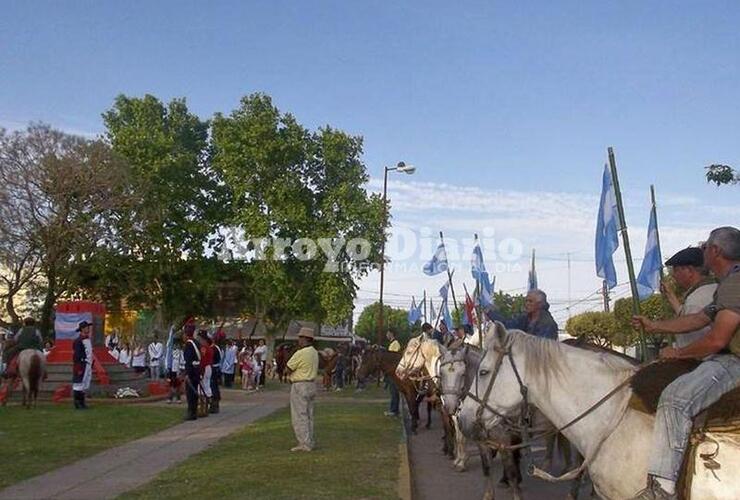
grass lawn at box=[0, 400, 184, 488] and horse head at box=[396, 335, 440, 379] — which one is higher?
horse head at box=[396, 335, 440, 379]

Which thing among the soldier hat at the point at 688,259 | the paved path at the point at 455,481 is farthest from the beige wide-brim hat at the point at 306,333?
the soldier hat at the point at 688,259

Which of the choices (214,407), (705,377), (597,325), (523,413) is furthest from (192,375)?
(597,325)

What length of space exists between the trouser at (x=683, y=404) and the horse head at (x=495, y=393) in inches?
39.7

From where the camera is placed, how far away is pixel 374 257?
160 ft

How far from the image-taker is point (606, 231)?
12156mm

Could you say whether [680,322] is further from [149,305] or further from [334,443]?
[149,305]

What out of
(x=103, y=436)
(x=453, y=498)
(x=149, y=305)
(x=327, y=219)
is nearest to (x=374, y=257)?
(x=327, y=219)

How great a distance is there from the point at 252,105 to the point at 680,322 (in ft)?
151

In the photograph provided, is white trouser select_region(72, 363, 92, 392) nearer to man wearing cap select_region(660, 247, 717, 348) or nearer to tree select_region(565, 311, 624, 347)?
man wearing cap select_region(660, 247, 717, 348)

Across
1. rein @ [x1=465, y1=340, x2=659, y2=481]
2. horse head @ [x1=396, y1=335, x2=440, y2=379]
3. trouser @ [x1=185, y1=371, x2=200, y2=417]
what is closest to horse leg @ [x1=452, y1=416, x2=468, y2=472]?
horse head @ [x1=396, y1=335, x2=440, y2=379]

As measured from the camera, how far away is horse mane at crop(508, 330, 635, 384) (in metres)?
5.80

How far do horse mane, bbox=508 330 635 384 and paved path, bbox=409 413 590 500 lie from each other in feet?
17.4

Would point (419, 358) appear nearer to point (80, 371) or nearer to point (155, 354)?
point (80, 371)

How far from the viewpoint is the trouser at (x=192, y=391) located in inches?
771
